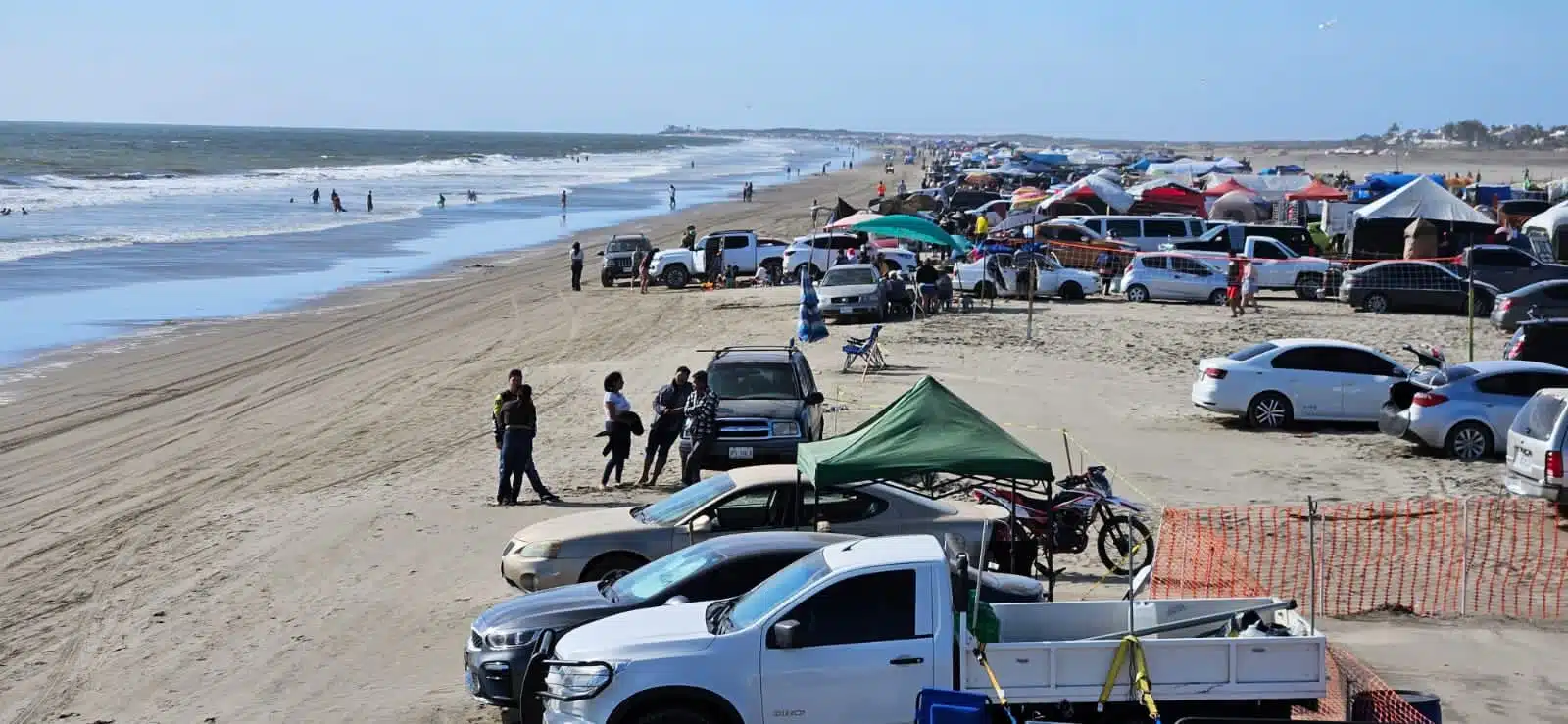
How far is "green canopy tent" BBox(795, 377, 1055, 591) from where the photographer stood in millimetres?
11484

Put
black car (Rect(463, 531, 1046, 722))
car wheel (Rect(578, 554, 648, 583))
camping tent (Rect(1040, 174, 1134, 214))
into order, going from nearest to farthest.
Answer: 1. black car (Rect(463, 531, 1046, 722))
2. car wheel (Rect(578, 554, 648, 583))
3. camping tent (Rect(1040, 174, 1134, 214))

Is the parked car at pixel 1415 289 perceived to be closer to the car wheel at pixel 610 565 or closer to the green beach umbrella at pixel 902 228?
the green beach umbrella at pixel 902 228

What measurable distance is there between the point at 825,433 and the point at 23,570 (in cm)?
945

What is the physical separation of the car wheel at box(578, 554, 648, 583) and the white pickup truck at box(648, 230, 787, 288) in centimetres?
2744

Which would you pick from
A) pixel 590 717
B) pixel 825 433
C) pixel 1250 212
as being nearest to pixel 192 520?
pixel 825 433

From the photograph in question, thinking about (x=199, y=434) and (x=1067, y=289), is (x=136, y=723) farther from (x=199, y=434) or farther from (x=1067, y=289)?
(x=1067, y=289)

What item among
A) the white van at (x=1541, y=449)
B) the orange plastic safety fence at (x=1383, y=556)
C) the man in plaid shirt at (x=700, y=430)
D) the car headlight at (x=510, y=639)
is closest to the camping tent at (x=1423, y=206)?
the white van at (x=1541, y=449)

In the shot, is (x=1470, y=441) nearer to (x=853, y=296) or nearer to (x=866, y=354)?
(x=866, y=354)

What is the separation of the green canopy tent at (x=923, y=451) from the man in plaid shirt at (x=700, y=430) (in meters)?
3.94

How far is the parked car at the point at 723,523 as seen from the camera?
11977 millimetres

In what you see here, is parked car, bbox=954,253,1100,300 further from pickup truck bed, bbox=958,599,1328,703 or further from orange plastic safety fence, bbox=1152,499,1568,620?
pickup truck bed, bbox=958,599,1328,703

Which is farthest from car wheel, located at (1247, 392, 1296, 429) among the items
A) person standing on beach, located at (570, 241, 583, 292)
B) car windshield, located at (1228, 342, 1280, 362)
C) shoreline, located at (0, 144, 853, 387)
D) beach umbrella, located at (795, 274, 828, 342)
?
person standing on beach, located at (570, 241, 583, 292)

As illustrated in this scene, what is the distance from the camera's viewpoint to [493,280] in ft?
142

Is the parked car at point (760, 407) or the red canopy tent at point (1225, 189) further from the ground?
the red canopy tent at point (1225, 189)
